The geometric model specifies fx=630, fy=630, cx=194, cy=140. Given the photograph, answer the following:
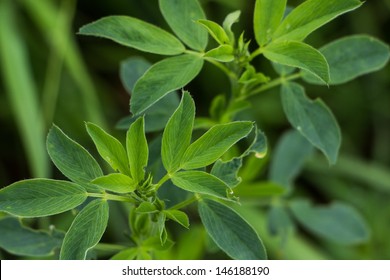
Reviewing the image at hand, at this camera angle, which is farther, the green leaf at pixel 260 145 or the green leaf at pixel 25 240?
A: the green leaf at pixel 25 240

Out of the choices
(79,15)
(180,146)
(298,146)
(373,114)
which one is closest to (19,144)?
(79,15)

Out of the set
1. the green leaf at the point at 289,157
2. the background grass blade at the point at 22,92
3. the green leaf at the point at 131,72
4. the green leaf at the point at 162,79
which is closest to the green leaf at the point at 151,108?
the green leaf at the point at 131,72

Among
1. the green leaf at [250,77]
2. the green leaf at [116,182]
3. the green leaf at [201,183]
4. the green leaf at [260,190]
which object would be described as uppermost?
the green leaf at [250,77]

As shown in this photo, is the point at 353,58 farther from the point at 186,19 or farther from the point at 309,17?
the point at 186,19

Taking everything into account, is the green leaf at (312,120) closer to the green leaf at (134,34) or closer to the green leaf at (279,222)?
the green leaf at (134,34)

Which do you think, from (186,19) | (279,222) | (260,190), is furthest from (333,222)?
(186,19)

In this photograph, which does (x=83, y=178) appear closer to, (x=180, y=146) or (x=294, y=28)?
(x=180, y=146)
